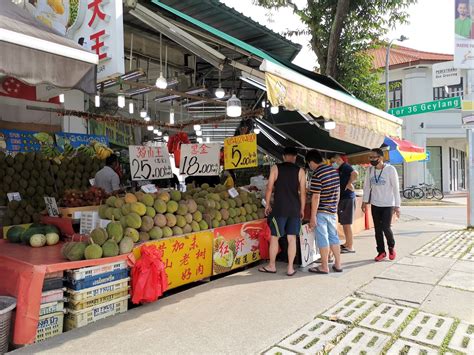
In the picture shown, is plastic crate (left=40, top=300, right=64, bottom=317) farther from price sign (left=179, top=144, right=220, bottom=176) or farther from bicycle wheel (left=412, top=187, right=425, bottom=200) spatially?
bicycle wheel (left=412, top=187, right=425, bottom=200)

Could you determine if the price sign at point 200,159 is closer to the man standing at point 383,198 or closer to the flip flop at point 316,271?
the flip flop at point 316,271

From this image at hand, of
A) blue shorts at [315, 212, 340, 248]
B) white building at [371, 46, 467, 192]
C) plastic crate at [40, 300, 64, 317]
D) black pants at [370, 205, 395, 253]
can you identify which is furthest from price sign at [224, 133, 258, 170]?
white building at [371, 46, 467, 192]

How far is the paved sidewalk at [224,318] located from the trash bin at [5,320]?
20 centimetres

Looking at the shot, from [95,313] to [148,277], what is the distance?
0.63m

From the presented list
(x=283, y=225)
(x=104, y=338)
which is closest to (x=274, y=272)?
(x=283, y=225)

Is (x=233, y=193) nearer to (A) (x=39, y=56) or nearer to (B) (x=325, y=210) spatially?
(B) (x=325, y=210)

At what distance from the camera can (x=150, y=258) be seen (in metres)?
4.04

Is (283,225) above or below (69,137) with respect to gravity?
below

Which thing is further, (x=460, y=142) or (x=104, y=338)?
(x=460, y=142)

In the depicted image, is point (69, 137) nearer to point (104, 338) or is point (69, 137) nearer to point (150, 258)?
point (150, 258)

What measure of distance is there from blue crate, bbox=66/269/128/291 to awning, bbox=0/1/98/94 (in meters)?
1.87

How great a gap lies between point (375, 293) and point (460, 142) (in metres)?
28.5

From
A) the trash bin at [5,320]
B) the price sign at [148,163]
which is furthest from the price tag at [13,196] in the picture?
the trash bin at [5,320]

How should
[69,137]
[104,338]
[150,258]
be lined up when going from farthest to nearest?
[69,137]
[150,258]
[104,338]
